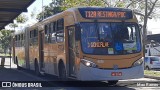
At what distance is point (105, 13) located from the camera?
1442 cm

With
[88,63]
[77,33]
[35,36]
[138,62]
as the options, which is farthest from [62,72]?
[35,36]

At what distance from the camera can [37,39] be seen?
Answer: 21.0m

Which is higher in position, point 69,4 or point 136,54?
point 69,4

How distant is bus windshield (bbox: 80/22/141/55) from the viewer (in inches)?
543

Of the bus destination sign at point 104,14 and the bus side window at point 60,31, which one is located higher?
the bus destination sign at point 104,14

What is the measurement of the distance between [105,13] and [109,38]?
1.06 meters

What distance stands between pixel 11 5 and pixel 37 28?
7.47m

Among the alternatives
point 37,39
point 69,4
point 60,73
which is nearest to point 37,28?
point 37,39

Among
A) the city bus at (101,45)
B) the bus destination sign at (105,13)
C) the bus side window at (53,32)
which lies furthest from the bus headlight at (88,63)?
the bus side window at (53,32)

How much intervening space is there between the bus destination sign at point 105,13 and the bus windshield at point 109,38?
0.96 feet

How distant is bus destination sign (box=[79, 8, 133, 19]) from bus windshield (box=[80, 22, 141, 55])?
293 mm

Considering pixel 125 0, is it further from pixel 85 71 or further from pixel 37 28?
pixel 85 71

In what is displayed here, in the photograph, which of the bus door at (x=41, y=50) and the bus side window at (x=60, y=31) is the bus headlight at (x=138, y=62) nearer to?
the bus side window at (x=60, y=31)

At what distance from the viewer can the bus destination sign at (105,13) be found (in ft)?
46.8
